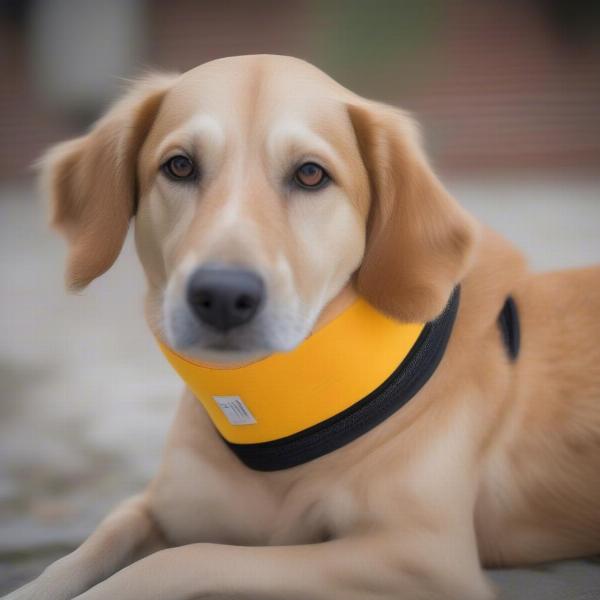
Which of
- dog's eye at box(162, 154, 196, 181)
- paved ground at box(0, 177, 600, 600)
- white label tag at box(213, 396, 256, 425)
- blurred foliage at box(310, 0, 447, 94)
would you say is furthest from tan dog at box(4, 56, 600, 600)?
blurred foliage at box(310, 0, 447, 94)

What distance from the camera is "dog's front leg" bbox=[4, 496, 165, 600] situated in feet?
8.09

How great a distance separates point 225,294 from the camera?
80.9 inches

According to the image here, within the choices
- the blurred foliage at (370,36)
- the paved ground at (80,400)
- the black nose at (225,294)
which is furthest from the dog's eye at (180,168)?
the blurred foliage at (370,36)

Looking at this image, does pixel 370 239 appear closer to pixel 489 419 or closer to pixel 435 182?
pixel 435 182

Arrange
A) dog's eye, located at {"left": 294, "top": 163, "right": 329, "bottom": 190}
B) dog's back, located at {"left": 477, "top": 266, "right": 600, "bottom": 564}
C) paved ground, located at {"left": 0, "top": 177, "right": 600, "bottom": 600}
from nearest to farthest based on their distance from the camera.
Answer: dog's eye, located at {"left": 294, "top": 163, "right": 329, "bottom": 190}
dog's back, located at {"left": 477, "top": 266, "right": 600, "bottom": 564}
paved ground, located at {"left": 0, "top": 177, "right": 600, "bottom": 600}

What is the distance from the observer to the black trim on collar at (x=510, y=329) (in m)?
2.59

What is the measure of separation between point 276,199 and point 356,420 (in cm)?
62

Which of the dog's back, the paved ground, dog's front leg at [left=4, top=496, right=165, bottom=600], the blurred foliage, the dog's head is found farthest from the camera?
the blurred foliage

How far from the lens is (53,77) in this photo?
12.9 meters

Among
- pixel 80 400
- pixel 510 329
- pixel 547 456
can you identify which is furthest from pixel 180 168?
pixel 80 400

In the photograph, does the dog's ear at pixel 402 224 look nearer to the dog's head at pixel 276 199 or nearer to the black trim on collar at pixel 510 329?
the dog's head at pixel 276 199

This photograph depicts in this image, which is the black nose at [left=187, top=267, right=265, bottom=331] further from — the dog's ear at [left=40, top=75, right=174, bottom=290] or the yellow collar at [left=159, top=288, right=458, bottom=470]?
the dog's ear at [left=40, top=75, right=174, bottom=290]

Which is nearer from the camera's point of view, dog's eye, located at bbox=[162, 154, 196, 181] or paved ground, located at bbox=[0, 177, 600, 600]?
dog's eye, located at bbox=[162, 154, 196, 181]

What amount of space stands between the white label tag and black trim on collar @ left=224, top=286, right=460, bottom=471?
0.24 ft
